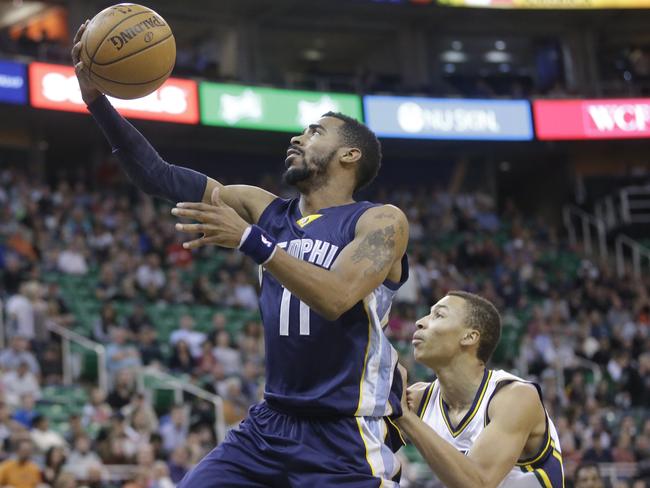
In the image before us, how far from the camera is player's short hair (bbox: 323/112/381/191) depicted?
181 inches

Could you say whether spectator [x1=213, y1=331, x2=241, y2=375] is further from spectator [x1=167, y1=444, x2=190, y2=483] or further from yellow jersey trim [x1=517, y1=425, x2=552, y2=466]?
yellow jersey trim [x1=517, y1=425, x2=552, y2=466]

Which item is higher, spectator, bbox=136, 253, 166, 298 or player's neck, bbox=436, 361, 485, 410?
spectator, bbox=136, 253, 166, 298

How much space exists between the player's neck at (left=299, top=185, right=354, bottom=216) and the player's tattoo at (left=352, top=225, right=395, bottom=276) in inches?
15.0

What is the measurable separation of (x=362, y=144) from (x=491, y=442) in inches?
52.1

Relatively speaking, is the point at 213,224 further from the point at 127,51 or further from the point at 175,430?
the point at 175,430

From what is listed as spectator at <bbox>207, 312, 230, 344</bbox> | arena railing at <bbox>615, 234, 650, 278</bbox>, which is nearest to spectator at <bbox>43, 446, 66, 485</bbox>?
spectator at <bbox>207, 312, 230, 344</bbox>

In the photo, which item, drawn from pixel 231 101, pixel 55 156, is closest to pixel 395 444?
pixel 231 101

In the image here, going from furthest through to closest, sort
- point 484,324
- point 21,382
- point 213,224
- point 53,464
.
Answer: point 21,382, point 53,464, point 484,324, point 213,224

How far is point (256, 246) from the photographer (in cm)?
382

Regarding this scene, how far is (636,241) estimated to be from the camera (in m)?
25.0

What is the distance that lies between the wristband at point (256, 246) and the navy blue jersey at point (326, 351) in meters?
0.40

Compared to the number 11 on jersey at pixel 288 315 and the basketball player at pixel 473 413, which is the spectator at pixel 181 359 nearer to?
the basketball player at pixel 473 413

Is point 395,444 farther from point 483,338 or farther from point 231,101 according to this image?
point 231,101

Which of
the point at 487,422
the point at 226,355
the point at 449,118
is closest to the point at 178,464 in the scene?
the point at 226,355
